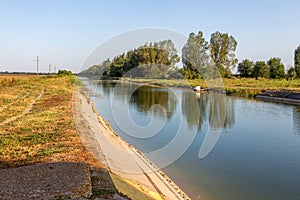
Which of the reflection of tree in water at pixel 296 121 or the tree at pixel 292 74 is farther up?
the tree at pixel 292 74

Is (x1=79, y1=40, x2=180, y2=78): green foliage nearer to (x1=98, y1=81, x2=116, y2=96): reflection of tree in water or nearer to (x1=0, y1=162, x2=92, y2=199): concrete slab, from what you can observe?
(x1=98, y1=81, x2=116, y2=96): reflection of tree in water

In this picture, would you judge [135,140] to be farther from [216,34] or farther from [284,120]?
[216,34]

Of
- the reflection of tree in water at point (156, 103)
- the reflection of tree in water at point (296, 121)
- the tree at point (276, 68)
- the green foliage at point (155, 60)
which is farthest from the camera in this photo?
the tree at point (276, 68)

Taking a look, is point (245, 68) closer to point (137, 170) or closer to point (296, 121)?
point (296, 121)

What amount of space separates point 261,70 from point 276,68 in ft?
9.67

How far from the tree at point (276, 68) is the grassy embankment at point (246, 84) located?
630 centimetres

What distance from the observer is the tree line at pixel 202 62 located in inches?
1768

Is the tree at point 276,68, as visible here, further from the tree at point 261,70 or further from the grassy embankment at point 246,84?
the grassy embankment at point 246,84

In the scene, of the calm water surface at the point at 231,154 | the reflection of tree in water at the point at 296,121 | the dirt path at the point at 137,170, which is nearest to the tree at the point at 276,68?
the reflection of tree in water at the point at 296,121

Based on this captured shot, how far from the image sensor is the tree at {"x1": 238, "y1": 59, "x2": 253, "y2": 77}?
173ft

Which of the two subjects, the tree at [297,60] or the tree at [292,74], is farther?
the tree at [297,60]

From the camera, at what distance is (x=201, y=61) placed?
44.8 meters

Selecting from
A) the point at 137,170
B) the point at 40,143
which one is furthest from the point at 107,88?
the point at 137,170

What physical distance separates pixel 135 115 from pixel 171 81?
3553cm
